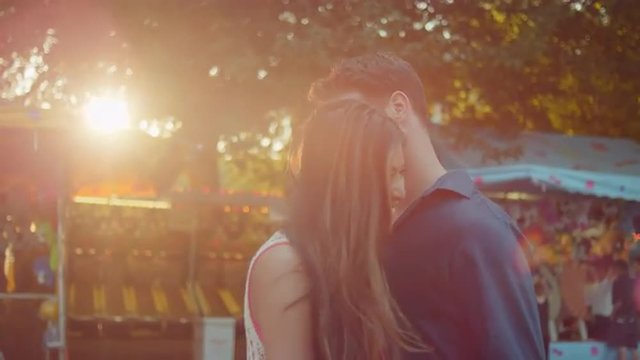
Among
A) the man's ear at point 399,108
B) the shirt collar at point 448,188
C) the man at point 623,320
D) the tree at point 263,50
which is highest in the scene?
the tree at point 263,50

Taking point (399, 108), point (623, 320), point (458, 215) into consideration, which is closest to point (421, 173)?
point (399, 108)

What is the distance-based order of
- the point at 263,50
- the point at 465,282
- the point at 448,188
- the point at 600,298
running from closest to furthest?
the point at 465,282
the point at 448,188
the point at 263,50
the point at 600,298

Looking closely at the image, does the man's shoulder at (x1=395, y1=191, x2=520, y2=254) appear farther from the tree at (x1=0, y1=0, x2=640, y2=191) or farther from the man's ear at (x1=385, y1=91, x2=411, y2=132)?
the tree at (x1=0, y1=0, x2=640, y2=191)

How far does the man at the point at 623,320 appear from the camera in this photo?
35.3 ft

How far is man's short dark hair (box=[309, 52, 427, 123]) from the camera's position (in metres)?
2.23

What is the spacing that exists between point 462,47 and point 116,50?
Result: 164 inches

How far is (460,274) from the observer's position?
199cm

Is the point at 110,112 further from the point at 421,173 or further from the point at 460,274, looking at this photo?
the point at 460,274

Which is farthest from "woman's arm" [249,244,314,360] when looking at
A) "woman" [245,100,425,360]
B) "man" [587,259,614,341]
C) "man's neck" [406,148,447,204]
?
"man" [587,259,614,341]

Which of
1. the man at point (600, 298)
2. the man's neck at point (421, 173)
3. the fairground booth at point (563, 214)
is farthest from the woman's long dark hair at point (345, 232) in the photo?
the man at point (600, 298)

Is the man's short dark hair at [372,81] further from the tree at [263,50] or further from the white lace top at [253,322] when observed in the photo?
the tree at [263,50]

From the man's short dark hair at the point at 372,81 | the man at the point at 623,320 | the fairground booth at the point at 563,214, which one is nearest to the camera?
the man's short dark hair at the point at 372,81

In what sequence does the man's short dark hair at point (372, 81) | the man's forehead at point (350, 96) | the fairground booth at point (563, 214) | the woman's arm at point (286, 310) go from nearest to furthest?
the woman's arm at point (286, 310) → the man's forehead at point (350, 96) → the man's short dark hair at point (372, 81) → the fairground booth at point (563, 214)

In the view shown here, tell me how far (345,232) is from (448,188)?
354 millimetres
